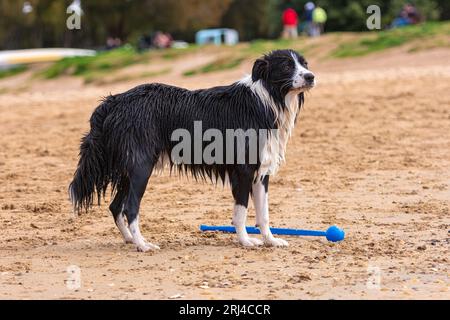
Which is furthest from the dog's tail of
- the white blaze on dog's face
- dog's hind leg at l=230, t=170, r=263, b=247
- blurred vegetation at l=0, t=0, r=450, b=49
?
blurred vegetation at l=0, t=0, r=450, b=49

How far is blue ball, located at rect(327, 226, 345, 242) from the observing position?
895 cm

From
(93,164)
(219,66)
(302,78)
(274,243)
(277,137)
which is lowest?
(219,66)

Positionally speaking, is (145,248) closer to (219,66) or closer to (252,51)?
(219,66)

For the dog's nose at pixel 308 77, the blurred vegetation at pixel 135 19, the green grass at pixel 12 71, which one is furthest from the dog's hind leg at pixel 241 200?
the blurred vegetation at pixel 135 19

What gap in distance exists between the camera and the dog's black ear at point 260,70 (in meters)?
8.80

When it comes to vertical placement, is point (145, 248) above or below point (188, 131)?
below

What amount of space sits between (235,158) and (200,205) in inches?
90.6

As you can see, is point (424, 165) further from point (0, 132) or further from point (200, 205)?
point (0, 132)

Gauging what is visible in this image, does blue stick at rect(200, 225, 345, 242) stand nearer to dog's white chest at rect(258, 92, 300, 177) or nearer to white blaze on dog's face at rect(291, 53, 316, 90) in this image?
dog's white chest at rect(258, 92, 300, 177)

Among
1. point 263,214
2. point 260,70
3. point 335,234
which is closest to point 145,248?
point 263,214

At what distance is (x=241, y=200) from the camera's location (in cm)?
883

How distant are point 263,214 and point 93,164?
1521mm

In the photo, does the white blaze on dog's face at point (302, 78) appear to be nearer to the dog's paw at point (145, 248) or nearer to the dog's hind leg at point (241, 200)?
the dog's hind leg at point (241, 200)
